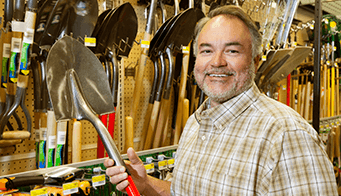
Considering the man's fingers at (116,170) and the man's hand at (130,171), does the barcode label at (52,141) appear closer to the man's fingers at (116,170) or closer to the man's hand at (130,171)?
the man's hand at (130,171)

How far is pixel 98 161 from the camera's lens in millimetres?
1451

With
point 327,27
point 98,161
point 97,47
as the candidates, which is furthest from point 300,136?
point 327,27

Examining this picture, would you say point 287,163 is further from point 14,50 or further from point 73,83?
point 14,50

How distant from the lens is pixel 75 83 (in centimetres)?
121

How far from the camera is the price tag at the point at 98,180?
1.28 m

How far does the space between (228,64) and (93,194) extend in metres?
0.84

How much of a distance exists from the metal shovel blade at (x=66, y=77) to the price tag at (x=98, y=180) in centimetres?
28

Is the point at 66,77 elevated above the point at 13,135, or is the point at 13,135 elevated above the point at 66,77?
the point at 66,77

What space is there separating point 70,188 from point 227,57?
778 millimetres

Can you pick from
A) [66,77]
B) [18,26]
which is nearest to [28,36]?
[18,26]

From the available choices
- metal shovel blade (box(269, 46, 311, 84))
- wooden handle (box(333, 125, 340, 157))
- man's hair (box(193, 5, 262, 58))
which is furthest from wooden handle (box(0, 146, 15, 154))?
wooden handle (box(333, 125, 340, 157))

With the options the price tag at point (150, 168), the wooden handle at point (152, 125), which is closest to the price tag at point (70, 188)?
the price tag at point (150, 168)

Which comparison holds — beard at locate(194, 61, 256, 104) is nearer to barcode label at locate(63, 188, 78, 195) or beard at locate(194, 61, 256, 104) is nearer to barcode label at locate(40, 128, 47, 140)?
barcode label at locate(63, 188, 78, 195)

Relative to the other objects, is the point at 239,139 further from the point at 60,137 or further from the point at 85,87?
the point at 60,137
